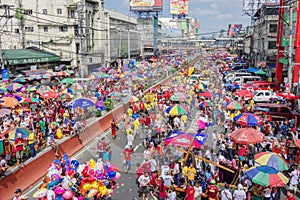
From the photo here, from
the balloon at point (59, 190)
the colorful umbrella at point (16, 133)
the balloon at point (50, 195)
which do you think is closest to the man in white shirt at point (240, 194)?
the balloon at point (59, 190)

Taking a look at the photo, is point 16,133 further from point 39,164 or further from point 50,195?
point 50,195

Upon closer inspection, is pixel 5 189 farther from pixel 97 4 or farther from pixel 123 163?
pixel 97 4

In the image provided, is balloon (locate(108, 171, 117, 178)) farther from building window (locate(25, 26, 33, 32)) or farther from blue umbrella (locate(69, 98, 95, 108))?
building window (locate(25, 26, 33, 32))

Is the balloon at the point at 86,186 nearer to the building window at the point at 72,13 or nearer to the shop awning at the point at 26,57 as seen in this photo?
the shop awning at the point at 26,57

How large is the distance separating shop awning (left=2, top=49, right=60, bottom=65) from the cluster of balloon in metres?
29.0

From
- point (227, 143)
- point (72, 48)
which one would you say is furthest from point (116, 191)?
point (72, 48)

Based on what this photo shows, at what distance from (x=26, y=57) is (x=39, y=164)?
2915 centimetres

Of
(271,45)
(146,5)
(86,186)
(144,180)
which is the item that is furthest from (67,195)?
(146,5)

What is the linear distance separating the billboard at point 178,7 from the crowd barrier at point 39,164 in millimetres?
119974

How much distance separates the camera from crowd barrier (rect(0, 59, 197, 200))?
10953 mm

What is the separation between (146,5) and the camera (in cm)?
8406

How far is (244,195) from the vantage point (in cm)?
908

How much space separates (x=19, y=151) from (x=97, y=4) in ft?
157

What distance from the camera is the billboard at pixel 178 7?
13075cm
